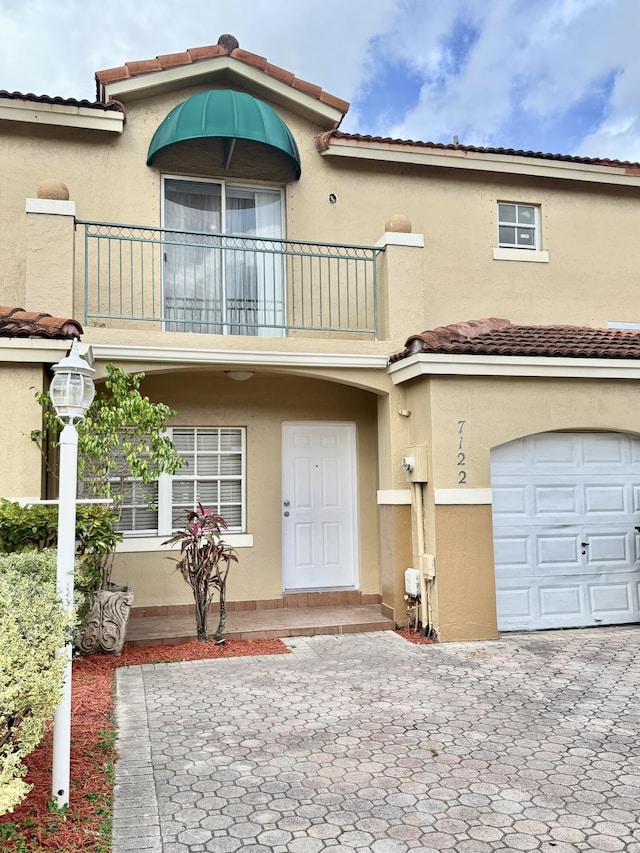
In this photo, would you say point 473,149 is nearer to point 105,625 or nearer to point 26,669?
point 105,625

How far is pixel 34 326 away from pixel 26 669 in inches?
190

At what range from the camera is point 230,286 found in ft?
32.2

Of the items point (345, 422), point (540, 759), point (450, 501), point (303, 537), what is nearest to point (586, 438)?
point (450, 501)

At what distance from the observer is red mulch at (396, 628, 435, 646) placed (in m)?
8.09

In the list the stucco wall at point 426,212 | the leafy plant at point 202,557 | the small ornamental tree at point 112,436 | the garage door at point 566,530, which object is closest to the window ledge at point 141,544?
the small ornamental tree at point 112,436

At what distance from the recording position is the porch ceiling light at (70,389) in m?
4.21

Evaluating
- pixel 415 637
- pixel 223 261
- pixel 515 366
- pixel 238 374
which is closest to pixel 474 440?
pixel 515 366

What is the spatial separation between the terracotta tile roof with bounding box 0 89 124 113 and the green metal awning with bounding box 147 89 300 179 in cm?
69

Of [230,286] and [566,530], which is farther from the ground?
[230,286]

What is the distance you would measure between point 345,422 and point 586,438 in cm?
346

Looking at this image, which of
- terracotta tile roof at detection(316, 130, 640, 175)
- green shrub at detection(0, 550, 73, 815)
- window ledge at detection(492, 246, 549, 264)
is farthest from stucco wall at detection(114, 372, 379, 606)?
green shrub at detection(0, 550, 73, 815)

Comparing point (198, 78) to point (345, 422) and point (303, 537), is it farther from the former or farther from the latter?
point (303, 537)

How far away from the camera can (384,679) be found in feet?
21.9

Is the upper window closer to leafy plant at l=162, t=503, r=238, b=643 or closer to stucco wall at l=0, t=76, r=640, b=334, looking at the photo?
stucco wall at l=0, t=76, r=640, b=334
